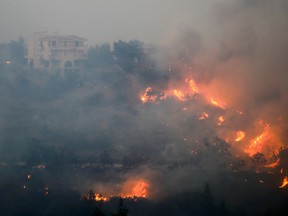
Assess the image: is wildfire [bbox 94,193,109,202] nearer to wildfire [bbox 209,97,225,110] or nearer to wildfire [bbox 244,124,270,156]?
wildfire [bbox 244,124,270,156]

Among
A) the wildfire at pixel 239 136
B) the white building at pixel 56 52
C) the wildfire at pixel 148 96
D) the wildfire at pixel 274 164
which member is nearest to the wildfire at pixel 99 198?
the wildfire at pixel 274 164

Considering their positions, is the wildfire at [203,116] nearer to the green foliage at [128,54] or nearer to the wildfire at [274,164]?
the wildfire at [274,164]

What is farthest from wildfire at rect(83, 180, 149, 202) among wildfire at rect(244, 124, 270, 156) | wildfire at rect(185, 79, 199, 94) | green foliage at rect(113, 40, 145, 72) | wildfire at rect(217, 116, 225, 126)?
green foliage at rect(113, 40, 145, 72)

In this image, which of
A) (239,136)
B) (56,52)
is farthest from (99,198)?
(56,52)

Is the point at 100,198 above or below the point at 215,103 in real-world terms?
below

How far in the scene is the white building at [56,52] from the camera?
190 ft

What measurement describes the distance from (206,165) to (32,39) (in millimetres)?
43310

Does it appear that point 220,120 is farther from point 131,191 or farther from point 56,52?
point 56,52

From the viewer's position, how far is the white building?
57906 millimetres

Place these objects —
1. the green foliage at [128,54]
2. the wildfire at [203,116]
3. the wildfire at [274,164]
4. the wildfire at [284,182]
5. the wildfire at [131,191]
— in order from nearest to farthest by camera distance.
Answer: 1. the wildfire at [131,191]
2. the wildfire at [284,182]
3. the wildfire at [274,164]
4. the wildfire at [203,116]
5. the green foliage at [128,54]

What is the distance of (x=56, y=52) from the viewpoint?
58.1 metres

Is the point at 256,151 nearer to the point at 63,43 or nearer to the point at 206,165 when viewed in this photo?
the point at 206,165

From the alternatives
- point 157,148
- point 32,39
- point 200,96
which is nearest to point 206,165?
point 157,148

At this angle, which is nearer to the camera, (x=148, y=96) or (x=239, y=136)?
(x=239, y=136)
